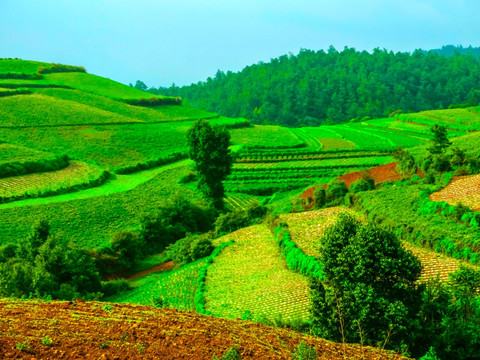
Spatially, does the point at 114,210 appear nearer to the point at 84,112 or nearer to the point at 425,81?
the point at 84,112

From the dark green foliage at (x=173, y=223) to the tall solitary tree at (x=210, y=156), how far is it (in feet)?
8.98

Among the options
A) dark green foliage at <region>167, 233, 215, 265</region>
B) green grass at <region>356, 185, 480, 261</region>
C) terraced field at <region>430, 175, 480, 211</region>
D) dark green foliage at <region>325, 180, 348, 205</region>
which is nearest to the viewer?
green grass at <region>356, 185, 480, 261</region>

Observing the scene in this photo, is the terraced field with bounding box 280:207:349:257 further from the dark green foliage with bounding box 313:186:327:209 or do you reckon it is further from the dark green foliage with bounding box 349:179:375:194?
the dark green foliage with bounding box 349:179:375:194

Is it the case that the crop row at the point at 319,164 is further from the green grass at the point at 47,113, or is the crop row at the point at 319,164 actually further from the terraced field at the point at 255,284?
the green grass at the point at 47,113

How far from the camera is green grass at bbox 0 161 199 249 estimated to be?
146 ft

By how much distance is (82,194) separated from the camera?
54562 mm

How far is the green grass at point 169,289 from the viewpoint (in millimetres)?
29766

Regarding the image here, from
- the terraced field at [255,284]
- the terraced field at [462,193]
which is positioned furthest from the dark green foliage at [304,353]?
the terraced field at [462,193]

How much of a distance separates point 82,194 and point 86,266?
20313 mm

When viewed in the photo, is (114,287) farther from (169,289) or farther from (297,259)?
(297,259)

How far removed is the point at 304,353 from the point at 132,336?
5417mm

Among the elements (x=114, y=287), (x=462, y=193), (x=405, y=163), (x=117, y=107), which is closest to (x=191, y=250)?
(x=114, y=287)

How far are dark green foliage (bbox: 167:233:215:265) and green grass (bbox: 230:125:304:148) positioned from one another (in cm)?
4087

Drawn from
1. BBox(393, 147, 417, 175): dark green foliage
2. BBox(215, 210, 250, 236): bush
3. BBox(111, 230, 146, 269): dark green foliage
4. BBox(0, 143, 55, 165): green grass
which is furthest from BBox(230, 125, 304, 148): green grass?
BBox(111, 230, 146, 269): dark green foliage
